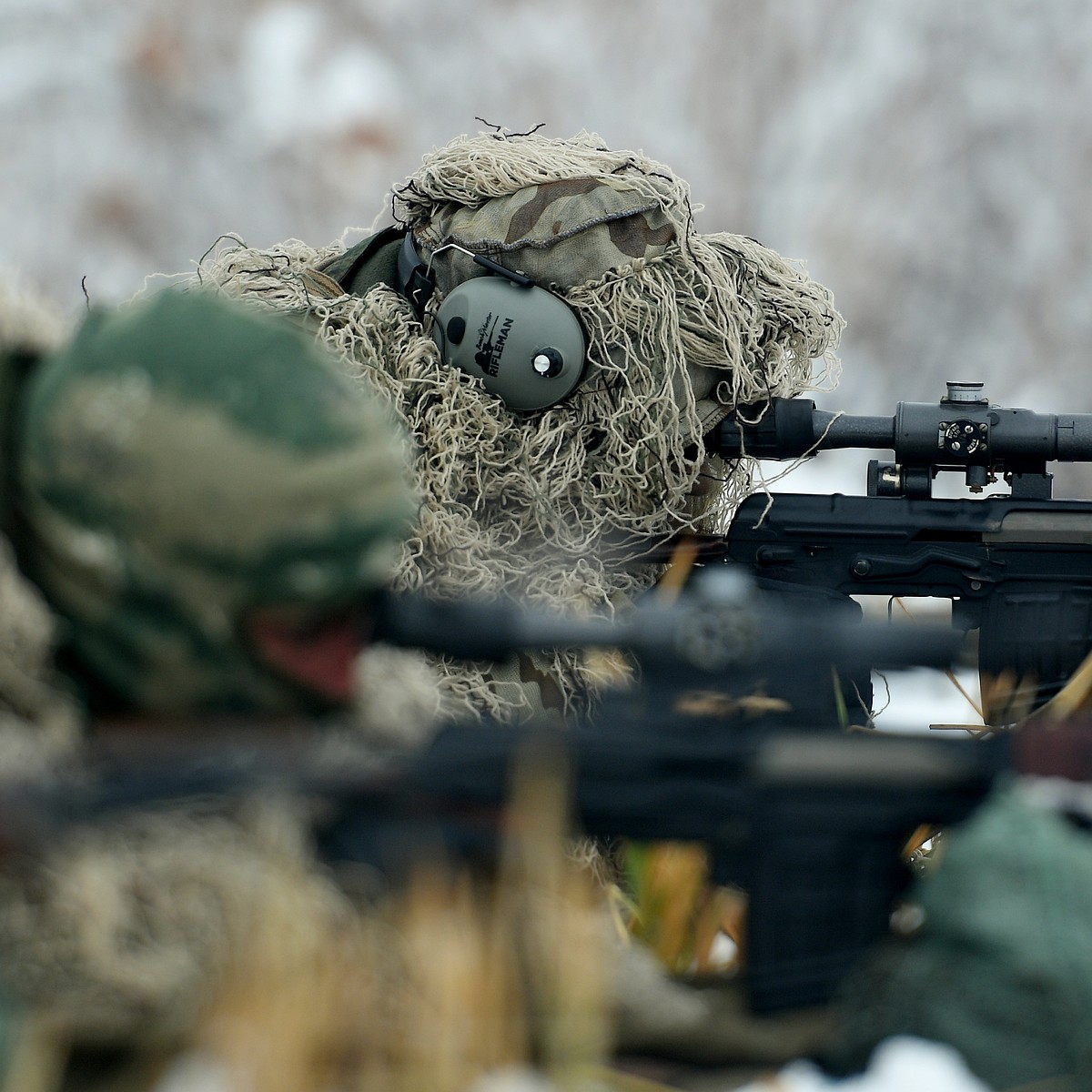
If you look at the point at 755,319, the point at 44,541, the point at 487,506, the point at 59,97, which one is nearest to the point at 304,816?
the point at 44,541

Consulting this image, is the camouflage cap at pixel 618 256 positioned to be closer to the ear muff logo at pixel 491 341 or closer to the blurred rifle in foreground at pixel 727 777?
the ear muff logo at pixel 491 341

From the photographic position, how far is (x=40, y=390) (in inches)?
31.9

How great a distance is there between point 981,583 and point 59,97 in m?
3.62

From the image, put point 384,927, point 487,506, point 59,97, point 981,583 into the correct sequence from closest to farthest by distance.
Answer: point 384,927, point 487,506, point 981,583, point 59,97

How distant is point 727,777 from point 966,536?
1.23 m

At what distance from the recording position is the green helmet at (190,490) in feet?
2.55

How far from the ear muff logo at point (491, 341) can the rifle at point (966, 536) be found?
49 centimetres

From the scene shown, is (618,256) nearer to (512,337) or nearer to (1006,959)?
(512,337)

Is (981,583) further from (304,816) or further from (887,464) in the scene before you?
(304,816)

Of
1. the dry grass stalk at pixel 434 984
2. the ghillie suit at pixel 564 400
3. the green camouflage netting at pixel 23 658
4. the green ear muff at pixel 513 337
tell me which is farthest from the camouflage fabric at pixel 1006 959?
the green ear muff at pixel 513 337

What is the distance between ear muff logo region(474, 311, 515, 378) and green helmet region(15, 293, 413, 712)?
0.79m

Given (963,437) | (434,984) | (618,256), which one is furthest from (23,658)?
(963,437)

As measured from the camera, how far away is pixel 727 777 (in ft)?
2.97

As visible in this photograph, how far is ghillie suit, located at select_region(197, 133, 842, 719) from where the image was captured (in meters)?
1.62
